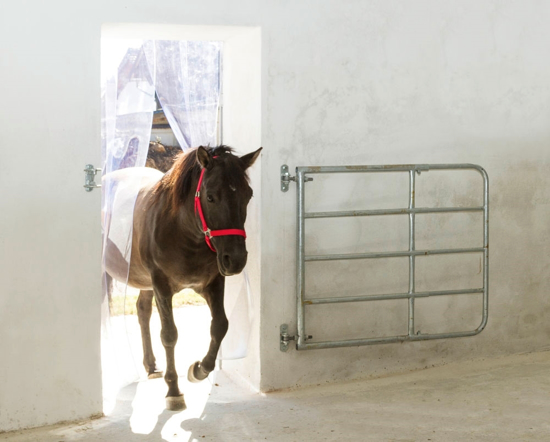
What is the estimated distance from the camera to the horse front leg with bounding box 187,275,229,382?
3348mm

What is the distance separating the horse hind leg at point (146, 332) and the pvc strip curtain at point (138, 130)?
0.35 metres

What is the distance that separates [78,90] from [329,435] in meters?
1.81

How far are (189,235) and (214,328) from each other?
1.51 ft

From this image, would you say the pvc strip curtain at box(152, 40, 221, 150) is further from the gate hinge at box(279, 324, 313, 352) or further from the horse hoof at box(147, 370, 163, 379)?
the horse hoof at box(147, 370, 163, 379)

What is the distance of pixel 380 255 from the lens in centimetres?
371

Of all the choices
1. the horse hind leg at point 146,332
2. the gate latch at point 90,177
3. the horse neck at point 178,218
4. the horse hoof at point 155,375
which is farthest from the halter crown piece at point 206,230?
the horse hoof at point 155,375

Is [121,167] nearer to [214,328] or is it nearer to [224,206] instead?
[224,206]

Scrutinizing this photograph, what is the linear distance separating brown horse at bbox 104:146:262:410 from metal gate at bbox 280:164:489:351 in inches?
17.2

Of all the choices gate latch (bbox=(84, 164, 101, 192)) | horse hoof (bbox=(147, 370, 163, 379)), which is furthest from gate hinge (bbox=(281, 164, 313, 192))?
horse hoof (bbox=(147, 370, 163, 379))

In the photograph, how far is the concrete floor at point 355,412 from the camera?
3074 mm

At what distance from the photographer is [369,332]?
3.87 metres

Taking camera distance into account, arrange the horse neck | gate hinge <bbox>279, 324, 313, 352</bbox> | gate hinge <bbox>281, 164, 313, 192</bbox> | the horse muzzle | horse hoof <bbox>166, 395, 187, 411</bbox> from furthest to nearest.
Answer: gate hinge <bbox>279, 324, 313, 352</bbox> < gate hinge <bbox>281, 164, 313, 192</bbox> < horse hoof <bbox>166, 395, 187, 411</bbox> < the horse neck < the horse muzzle

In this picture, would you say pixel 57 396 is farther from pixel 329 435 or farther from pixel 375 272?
pixel 375 272

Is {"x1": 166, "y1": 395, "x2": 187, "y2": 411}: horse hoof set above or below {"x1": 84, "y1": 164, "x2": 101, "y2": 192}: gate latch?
below
